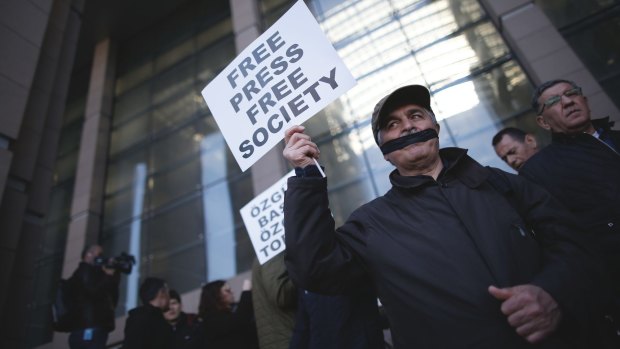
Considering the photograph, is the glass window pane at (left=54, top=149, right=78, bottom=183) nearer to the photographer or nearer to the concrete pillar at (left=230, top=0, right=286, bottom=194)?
the concrete pillar at (left=230, top=0, right=286, bottom=194)

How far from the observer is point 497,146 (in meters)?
3.66

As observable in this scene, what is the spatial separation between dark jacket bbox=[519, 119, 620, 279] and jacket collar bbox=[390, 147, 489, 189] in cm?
88

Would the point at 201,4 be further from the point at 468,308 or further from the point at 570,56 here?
the point at 468,308

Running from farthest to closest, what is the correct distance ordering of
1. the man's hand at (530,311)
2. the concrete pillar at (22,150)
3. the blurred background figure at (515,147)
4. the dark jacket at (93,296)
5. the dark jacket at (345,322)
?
the concrete pillar at (22,150) < the dark jacket at (93,296) < the blurred background figure at (515,147) < the dark jacket at (345,322) < the man's hand at (530,311)

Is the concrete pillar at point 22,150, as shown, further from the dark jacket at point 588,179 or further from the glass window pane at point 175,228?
the dark jacket at point 588,179

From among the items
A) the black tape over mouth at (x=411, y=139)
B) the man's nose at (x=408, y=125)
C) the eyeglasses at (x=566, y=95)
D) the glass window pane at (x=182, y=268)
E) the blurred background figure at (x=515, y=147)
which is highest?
the glass window pane at (x=182, y=268)

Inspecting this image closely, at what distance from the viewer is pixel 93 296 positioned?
4.17 meters

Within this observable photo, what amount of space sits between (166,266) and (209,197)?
195 cm

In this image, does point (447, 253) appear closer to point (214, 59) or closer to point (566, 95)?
point (566, 95)

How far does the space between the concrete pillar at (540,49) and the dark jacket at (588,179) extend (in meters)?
3.66

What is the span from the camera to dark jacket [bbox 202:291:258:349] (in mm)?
3275

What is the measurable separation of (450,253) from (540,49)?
21.3 ft

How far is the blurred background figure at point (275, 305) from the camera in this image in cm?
298

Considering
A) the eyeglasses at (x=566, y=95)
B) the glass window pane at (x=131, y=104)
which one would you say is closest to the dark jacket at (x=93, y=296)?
the eyeglasses at (x=566, y=95)
